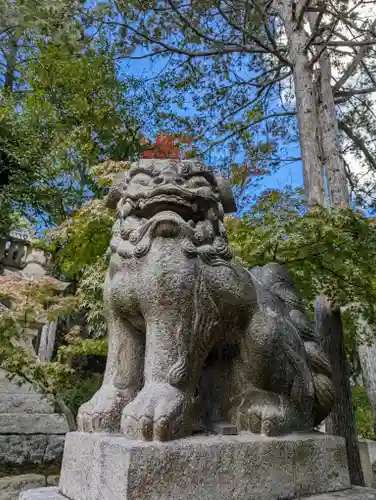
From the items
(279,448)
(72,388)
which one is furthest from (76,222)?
(279,448)

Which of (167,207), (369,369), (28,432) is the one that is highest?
(167,207)

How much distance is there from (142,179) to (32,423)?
4512 mm

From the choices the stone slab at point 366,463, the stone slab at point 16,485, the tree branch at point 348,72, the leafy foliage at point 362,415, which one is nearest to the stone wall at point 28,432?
the stone slab at point 16,485

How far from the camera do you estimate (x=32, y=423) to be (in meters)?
5.40

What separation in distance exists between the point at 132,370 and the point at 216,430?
1.38 ft

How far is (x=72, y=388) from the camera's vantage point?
499cm

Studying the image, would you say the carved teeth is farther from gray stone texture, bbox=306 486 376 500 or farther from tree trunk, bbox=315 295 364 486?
tree trunk, bbox=315 295 364 486

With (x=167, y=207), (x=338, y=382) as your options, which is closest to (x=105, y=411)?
(x=167, y=207)

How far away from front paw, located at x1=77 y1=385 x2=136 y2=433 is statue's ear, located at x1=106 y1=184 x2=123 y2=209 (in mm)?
891

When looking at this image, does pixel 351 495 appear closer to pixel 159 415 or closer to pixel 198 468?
pixel 198 468

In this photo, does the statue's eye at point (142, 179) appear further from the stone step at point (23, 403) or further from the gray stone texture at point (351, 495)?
the stone step at point (23, 403)

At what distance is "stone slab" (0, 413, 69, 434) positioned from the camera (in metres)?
5.27

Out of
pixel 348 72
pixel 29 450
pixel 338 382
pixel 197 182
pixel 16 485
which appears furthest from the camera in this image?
pixel 348 72

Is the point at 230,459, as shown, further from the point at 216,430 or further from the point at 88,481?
the point at 88,481
